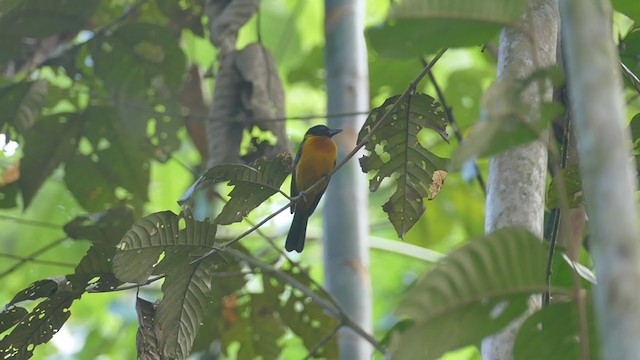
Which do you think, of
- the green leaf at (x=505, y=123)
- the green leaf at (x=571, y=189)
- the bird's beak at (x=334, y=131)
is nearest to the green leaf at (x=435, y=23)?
the green leaf at (x=505, y=123)

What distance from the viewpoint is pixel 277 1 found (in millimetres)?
5895

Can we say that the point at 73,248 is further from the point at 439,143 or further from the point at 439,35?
the point at 439,35

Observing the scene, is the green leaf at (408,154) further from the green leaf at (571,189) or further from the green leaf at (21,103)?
the green leaf at (21,103)

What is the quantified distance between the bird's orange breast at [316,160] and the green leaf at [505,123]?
2.72 meters

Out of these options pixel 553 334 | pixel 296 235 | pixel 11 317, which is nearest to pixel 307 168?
pixel 296 235

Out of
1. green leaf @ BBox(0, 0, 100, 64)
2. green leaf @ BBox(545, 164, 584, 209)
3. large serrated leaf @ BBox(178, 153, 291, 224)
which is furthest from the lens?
green leaf @ BBox(0, 0, 100, 64)

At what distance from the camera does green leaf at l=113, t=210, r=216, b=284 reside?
219 cm

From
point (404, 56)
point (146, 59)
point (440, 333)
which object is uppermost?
point (146, 59)

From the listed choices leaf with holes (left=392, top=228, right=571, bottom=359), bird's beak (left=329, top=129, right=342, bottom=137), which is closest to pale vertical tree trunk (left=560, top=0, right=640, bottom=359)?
leaf with holes (left=392, top=228, right=571, bottom=359)

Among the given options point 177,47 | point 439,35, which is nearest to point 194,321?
point 439,35

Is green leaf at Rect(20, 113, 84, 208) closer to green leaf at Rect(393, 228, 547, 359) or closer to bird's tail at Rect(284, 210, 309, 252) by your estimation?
bird's tail at Rect(284, 210, 309, 252)

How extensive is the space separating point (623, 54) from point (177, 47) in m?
1.78

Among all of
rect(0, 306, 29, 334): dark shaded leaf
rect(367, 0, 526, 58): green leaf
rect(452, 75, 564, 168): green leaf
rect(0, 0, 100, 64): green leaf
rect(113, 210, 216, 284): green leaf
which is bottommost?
rect(0, 306, 29, 334): dark shaded leaf

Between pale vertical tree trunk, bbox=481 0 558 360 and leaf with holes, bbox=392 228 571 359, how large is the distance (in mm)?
484
